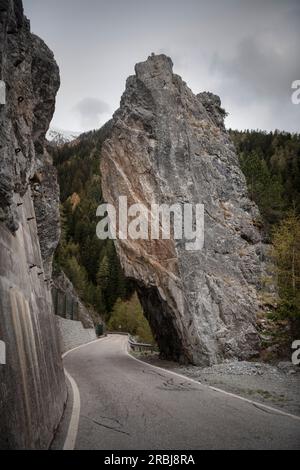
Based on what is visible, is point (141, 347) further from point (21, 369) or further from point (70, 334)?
point (21, 369)

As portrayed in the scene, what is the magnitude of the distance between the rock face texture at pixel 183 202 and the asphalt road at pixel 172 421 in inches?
255

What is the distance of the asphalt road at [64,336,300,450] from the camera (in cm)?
607

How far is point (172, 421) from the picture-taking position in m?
7.52

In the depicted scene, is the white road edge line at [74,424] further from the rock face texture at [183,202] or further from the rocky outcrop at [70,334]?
the rocky outcrop at [70,334]

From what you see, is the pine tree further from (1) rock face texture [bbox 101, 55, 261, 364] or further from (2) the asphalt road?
(2) the asphalt road

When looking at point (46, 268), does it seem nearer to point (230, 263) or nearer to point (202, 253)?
point (202, 253)

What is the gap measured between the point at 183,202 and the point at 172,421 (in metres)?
14.1

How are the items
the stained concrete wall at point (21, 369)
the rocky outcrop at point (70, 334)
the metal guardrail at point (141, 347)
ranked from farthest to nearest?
the rocky outcrop at point (70, 334) < the metal guardrail at point (141, 347) < the stained concrete wall at point (21, 369)

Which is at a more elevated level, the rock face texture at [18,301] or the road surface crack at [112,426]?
the rock face texture at [18,301]

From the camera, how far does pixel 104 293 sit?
84438 mm

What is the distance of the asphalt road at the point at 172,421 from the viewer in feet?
19.9

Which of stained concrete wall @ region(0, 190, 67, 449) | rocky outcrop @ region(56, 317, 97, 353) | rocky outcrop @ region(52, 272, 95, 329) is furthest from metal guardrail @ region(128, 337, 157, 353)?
stained concrete wall @ region(0, 190, 67, 449)

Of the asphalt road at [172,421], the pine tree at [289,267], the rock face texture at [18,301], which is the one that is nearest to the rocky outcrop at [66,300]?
the pine tree at [289,267]
